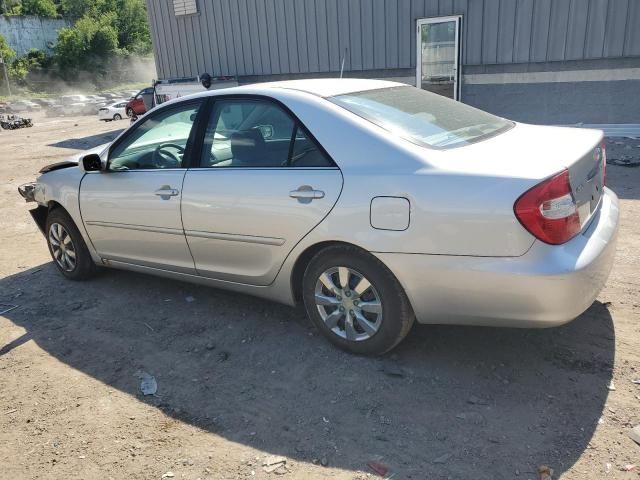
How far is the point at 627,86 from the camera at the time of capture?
10.1 metres

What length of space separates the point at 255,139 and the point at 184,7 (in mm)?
12087

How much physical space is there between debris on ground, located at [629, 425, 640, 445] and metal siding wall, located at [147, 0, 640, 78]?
9201 mm

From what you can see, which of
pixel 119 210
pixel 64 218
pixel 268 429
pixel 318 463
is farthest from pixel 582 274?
pixel 64 218

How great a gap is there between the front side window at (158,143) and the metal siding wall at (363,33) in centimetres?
848

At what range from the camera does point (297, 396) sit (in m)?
3.08

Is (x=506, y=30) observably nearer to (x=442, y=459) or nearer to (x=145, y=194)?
(x=145, y=194)

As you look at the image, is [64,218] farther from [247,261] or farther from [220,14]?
[220,14]

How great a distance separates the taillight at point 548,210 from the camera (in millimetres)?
2631

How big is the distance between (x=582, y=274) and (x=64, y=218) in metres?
4.11

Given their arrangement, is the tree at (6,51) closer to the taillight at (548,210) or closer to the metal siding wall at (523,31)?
the metal siding wall at (523,31)

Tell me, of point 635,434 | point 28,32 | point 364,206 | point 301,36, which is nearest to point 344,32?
point 301,36

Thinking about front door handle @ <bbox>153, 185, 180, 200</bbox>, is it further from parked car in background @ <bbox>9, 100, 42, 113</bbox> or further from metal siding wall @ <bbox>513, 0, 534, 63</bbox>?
parked car in background @ <bbox>9, 100, 42, 113</bbox>

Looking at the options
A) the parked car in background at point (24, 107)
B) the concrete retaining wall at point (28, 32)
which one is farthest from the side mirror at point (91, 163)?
the concrete retaining wall at point (28, 32)

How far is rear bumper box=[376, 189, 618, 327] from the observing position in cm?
267
